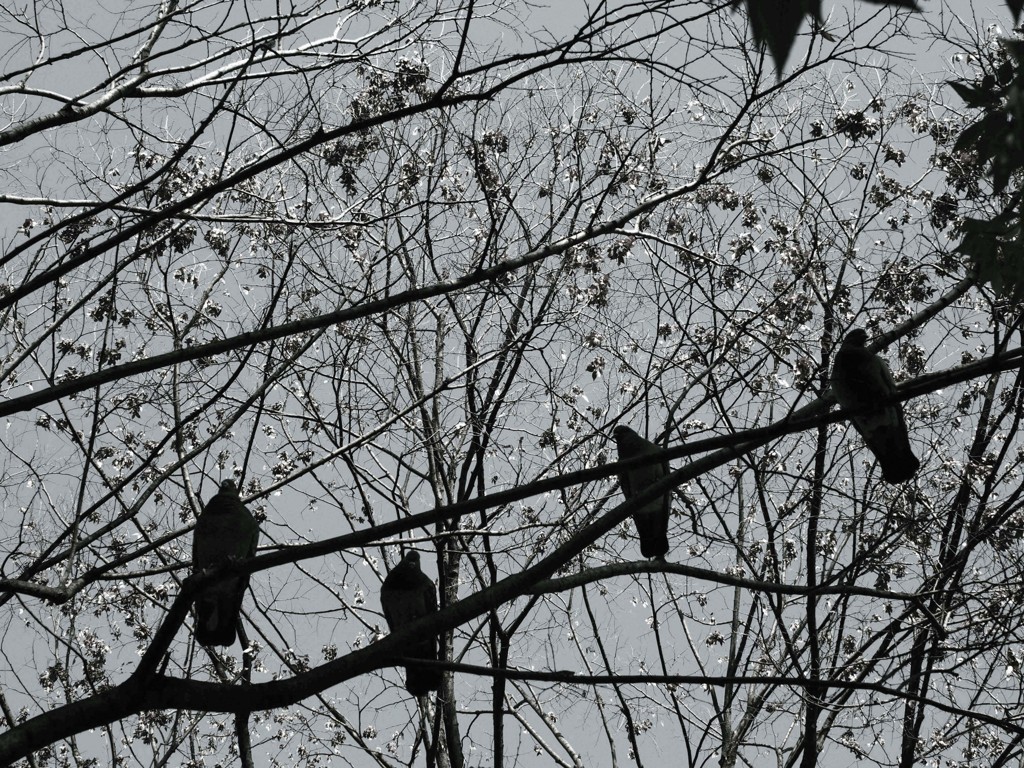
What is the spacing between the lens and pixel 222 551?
18.5 ft

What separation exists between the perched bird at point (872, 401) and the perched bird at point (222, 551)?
3271 mm

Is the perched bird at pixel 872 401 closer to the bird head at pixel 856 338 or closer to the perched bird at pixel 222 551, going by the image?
the bird head at pixel 856 338

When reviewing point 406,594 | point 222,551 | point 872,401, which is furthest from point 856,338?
point 222,551

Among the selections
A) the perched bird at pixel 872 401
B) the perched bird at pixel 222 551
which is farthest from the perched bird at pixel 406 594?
the perched bird at pixel 872 401

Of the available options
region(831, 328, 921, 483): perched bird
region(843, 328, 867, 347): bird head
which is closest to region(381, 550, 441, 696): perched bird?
region(831, 328, 921, 483): perched bird

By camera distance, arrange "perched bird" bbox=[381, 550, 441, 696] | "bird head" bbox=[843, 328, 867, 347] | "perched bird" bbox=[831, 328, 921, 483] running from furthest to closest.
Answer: "perched bird" bbox=[381, 550, 441, 696], "bird head" bbox=[843, 328, 867, 347], "perched bird" bbox=[831, 328, 921, 483]

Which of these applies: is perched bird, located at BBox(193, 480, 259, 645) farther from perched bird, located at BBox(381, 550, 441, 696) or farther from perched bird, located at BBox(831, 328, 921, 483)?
perched bird, located at BBox(831, 328, 921, 483)

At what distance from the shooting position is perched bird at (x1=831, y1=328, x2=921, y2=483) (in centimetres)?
545

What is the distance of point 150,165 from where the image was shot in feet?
19.7

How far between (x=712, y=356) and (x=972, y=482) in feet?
6.84

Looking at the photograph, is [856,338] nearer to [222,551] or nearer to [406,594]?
[406,594]

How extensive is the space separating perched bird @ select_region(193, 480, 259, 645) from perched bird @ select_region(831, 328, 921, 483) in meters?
3.27

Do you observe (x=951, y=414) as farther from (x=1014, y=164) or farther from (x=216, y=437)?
(x=1014, y=164)

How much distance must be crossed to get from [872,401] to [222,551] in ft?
11.5
